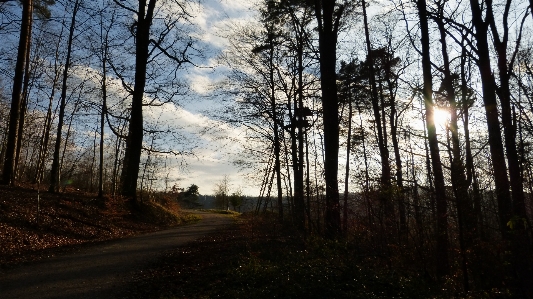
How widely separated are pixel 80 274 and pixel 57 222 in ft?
22.2

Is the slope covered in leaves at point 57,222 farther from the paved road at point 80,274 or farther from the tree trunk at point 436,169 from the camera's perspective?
the tree trunk at point 436,169

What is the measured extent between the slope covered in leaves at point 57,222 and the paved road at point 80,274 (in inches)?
33.4

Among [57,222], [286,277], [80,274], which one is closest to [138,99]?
[57,222]

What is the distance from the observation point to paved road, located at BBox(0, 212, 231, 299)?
22.1ft

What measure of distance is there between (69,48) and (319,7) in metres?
13.6

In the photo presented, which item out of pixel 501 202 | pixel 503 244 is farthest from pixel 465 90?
pixel 503 244

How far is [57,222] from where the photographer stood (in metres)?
13.9

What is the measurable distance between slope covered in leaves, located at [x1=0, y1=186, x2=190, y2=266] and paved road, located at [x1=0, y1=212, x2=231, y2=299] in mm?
847

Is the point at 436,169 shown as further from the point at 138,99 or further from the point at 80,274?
the point at 138,99

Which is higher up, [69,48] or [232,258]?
[69,48]

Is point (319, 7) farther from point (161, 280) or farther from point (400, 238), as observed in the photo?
point (161, 280)

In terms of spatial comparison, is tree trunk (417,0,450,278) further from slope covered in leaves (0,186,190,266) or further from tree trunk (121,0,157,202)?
tree trunk (121,0,157,202)

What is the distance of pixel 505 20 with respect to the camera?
1115 cm

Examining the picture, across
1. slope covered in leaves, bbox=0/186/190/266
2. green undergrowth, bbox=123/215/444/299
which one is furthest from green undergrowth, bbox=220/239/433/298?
slope covered in leaves, bbox=0/186/190/266
